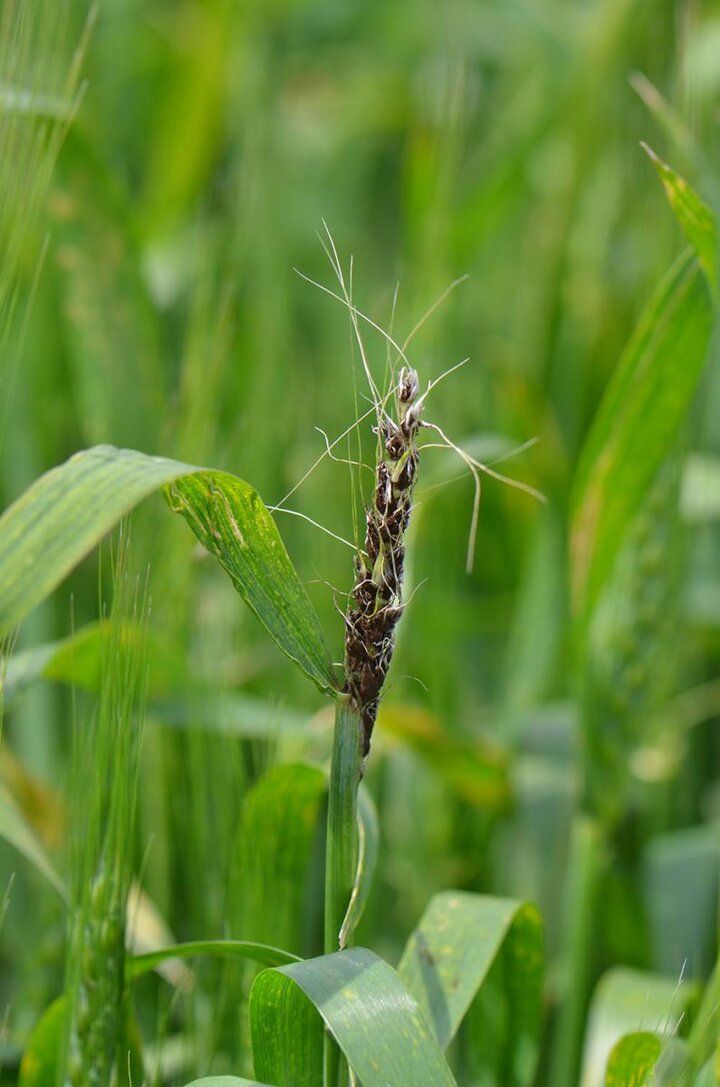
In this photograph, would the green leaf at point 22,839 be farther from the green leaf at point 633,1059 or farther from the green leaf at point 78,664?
the green leaf at point 633,1059

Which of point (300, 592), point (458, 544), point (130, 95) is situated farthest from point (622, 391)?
point (130, 95)

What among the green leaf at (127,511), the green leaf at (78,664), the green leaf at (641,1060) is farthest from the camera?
the green leaf at (78,664)

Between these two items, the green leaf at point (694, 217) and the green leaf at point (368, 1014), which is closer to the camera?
the green leaf at point (368, 1014)

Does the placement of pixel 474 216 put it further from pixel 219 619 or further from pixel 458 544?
pixel 219 619

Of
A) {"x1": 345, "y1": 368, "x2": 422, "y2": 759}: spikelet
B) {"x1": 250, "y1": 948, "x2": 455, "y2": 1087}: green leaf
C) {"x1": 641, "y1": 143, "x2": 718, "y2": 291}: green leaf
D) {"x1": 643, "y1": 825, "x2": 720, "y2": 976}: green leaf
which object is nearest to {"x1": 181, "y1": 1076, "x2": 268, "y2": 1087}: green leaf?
{"x1": 250, "y1": 948, "x2": 455, "y2": 1087}: green leaf

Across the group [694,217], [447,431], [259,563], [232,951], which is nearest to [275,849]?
[232,951]

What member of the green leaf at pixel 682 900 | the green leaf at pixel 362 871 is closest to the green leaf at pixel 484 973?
the green leaf at pixel 362 871

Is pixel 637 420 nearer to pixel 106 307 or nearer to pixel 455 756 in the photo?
pixel 455 756
